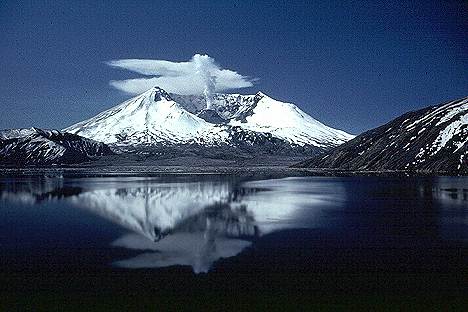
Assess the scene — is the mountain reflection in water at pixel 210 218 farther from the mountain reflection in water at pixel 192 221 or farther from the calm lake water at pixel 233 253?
the calm lake water at pixel 233 253

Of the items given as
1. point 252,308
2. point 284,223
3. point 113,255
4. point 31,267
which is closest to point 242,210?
point 284,223

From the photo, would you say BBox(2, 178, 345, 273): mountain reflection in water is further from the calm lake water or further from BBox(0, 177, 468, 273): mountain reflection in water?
the calm lake water

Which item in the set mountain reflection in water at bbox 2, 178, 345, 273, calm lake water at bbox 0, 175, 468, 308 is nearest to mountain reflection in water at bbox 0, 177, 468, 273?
mountain reflection in water at bbox 2, 178, 345, 273

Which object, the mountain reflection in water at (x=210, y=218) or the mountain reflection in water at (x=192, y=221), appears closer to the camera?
the mountain reflection in water at (x=192, y=221)

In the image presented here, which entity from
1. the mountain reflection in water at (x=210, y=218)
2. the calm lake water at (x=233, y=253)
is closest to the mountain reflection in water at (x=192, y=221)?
the mountain reflection in water at (x=210, y=218)

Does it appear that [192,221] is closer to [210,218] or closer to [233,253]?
[210,218]

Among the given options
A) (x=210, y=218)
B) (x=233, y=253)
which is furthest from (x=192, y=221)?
(x=233, y=253)

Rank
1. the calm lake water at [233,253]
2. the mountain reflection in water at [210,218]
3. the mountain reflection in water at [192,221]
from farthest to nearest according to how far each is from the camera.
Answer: the mountain reflection in water at [210,218] < the mountain reflection in water at [192,221] < the calm lake water at [233,253]

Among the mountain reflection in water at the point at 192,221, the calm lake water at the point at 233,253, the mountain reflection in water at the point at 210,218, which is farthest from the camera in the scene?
the mountain reflection in water at the point at 210,218
